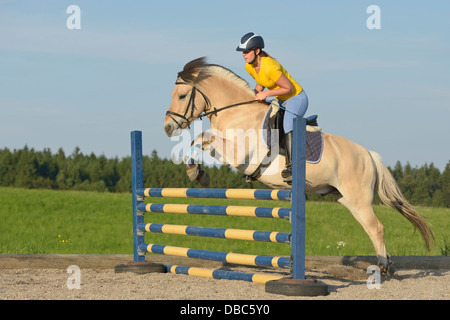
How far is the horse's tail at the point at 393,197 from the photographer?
6.83 meters

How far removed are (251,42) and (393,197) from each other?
2911mm

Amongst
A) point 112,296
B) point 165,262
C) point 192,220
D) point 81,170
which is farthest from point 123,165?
point 112,296

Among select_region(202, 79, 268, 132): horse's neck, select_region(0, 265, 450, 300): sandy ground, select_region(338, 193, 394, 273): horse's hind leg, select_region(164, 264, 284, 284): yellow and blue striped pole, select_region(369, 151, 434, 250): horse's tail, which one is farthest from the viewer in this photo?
select_region(369, 151, 434, 250): horse's tail

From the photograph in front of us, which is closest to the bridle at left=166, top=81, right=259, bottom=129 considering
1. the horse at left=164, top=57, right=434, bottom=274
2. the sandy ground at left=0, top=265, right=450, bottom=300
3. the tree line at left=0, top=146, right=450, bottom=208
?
the horse at left=164, top=57, right=434, bottom=274

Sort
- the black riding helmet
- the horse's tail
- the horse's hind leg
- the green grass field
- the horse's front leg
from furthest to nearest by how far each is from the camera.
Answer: the green grass field
the horse's tail
the horse's hind leg
the horse's front leg
the black riding helmet

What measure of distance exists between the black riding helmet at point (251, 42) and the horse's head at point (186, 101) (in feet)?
2.39

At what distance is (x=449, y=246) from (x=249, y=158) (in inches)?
168

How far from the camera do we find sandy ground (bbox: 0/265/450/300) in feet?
15.4

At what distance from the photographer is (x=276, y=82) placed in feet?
18.1

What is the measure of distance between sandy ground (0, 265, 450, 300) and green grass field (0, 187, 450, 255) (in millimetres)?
1690

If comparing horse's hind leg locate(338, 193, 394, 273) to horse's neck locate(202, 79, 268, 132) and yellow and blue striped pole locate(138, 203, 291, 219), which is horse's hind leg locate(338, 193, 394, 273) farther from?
yellow and blue striped pole locate(138, 203, 291, 219)

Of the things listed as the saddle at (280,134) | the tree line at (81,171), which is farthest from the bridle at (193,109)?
the tree line at (81,171)

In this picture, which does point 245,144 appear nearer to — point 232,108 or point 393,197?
point 232,108

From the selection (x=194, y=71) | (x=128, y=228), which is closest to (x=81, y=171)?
(x=128, y=228)
